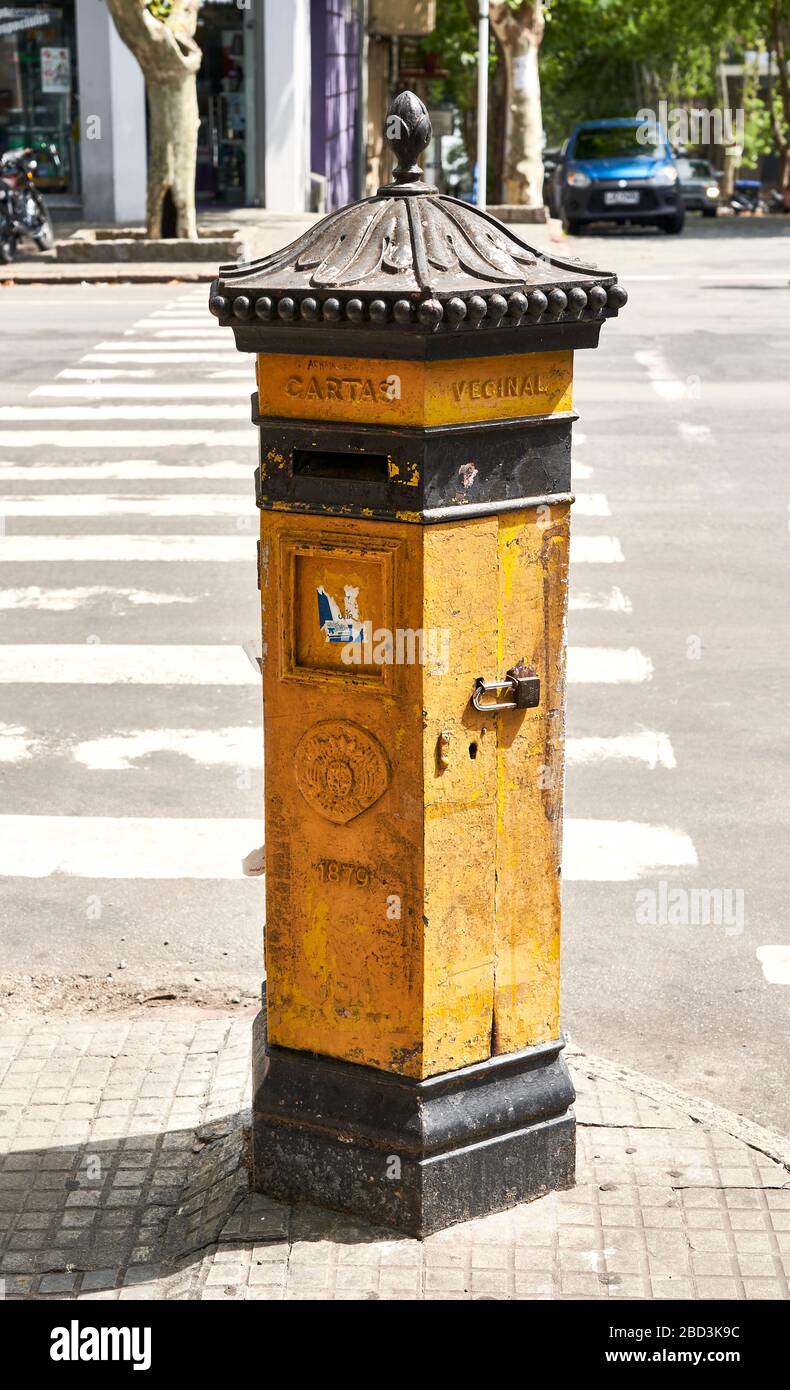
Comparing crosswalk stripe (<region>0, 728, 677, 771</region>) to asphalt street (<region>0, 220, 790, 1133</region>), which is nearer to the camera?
asphalt street (<region>0, 220, 790, 1133</region>)

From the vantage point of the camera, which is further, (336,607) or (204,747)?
(204,747)

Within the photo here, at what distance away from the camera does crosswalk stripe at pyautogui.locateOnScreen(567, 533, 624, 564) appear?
10.4 m

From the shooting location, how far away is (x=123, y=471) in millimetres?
12500

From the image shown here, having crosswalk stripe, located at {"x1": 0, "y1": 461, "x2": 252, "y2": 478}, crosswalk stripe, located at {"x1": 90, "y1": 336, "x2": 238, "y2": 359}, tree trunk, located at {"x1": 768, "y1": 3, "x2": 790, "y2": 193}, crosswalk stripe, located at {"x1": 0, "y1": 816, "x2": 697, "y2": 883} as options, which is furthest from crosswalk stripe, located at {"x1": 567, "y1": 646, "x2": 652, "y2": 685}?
tree trunk, located at {"x1": 768, "y1": 3, "x2": 790, "y2": 193}

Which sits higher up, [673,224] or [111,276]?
[673,224]

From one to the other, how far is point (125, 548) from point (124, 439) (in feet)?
10.0

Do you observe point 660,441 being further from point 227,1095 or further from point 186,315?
point 227,1095

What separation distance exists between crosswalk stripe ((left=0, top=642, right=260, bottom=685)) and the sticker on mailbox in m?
4.57

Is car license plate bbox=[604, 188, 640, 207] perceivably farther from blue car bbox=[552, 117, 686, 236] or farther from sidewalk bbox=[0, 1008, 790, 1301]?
sidewalk bbox=[0, 1008, 790, 1301]

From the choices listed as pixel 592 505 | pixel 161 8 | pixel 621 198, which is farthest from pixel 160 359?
pixel 621 198

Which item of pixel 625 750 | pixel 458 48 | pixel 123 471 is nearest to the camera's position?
pixel 625 750

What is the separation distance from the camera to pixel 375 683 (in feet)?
12.3

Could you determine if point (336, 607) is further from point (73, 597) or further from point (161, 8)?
point (161, 8)

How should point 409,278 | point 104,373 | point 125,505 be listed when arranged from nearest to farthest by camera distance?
point 409,278, point 125,505, point 104,373
